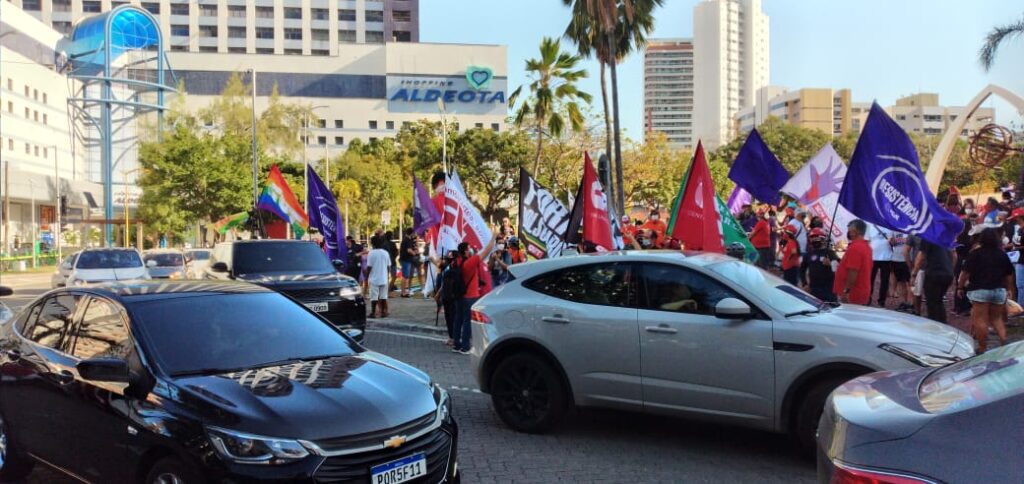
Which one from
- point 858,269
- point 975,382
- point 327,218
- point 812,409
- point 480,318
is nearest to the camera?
point 975,382

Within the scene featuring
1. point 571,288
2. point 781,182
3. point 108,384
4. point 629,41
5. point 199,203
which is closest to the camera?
point 108,384

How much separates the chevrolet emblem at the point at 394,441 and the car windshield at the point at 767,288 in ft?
10.3

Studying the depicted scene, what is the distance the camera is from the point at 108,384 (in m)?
4.35

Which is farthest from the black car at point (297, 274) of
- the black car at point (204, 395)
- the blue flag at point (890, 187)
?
the blue flag at point (890, 187)

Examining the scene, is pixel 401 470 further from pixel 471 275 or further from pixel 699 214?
pixel 699 214

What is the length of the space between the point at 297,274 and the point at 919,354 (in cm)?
935

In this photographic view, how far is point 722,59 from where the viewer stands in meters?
192

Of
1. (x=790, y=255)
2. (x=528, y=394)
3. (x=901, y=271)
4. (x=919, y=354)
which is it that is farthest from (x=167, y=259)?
(x=919, y=354)

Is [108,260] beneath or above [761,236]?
beneath

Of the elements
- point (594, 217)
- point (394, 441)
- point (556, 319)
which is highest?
point (594, 217)

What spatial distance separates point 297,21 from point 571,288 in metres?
94.8

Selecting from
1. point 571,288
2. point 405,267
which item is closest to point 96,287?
point 571,288

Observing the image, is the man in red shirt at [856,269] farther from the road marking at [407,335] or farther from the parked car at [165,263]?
the parked car at [165,263]

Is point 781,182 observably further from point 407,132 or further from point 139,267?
point 407,132
